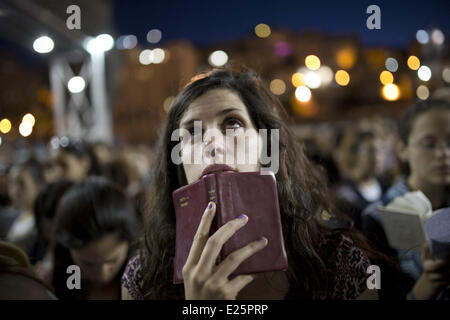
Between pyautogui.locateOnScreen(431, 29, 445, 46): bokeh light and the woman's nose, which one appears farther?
pyautogui.locateOnScreen(431, 29, 445, 46): bokeh light

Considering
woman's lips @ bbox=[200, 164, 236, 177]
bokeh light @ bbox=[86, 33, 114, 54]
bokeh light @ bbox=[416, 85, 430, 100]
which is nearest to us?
woman's lips @ bbox=[200, 164, 236, 177]

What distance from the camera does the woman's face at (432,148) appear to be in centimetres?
128

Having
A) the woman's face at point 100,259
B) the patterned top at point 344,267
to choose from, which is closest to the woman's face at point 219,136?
the patterned top at point 344,267

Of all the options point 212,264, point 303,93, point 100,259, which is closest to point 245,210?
point 212,264

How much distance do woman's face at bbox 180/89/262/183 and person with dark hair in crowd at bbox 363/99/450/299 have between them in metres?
0.66

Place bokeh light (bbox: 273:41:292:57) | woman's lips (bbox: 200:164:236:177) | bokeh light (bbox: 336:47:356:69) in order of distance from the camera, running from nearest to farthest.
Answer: woman's lips (bbox: 200:164:236:177), bokeh light (bbox: 336:47:356:69), bokeh light (bbox: 273:41:292:57)

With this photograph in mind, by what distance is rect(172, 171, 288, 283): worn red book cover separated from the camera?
0.94 m

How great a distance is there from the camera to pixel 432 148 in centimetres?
131

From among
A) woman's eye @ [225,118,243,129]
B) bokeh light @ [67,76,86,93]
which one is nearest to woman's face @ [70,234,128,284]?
woman's eye @ [225,118,243,129]

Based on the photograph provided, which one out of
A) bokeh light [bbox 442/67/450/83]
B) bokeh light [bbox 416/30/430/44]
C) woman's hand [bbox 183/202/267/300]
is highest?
bokeh light [bbox 416/30/430/44]

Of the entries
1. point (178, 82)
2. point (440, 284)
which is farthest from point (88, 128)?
point (440, 284)

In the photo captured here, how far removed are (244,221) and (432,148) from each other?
863 millimetres

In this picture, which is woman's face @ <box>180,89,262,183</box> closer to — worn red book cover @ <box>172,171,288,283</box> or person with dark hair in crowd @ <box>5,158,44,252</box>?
worn red book cover @ <box>172,171,288,283</box>

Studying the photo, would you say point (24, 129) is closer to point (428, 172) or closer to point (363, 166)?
point (363, 166)
